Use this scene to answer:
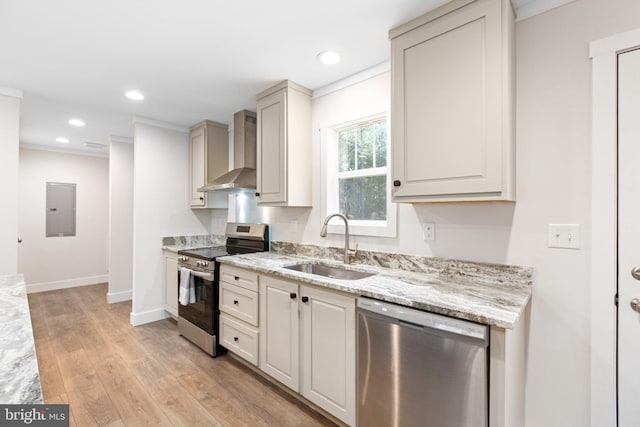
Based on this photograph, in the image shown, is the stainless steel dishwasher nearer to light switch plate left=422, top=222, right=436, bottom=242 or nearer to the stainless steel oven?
light switch plate left=422, top=222, right=436, bottom=242

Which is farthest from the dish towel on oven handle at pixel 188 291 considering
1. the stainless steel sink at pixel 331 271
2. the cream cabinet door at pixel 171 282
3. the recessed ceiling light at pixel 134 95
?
the recessed ceiling light at pixel 134 95

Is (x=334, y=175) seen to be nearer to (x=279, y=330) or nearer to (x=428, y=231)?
(x=428, y=231)

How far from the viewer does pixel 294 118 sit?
8.76ft

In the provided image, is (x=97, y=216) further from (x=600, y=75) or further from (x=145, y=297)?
(x=600, y=75)

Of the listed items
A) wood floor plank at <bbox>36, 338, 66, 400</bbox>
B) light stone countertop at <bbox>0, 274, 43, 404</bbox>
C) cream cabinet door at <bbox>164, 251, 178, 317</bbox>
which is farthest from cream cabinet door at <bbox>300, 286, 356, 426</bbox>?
cream cabinet door at <bbox>164, 251, 178, 317</bbox>

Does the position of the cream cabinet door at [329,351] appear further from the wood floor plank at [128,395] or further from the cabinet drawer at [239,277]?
the wood floor plank at [128,395]

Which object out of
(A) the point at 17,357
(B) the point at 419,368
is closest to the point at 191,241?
(A) the point at 17,357

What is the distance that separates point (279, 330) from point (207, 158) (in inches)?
95.0

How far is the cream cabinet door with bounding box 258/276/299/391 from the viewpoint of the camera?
2.05 meters

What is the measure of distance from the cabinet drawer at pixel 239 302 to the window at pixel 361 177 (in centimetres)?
86

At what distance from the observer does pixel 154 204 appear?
370 cm

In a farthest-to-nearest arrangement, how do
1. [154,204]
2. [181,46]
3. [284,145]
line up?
1. [154,204]
2. [284,145]
3. [181,46]

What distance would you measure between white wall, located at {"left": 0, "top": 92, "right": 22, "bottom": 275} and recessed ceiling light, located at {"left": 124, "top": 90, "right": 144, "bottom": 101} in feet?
2.92

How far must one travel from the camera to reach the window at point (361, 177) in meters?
2.38
